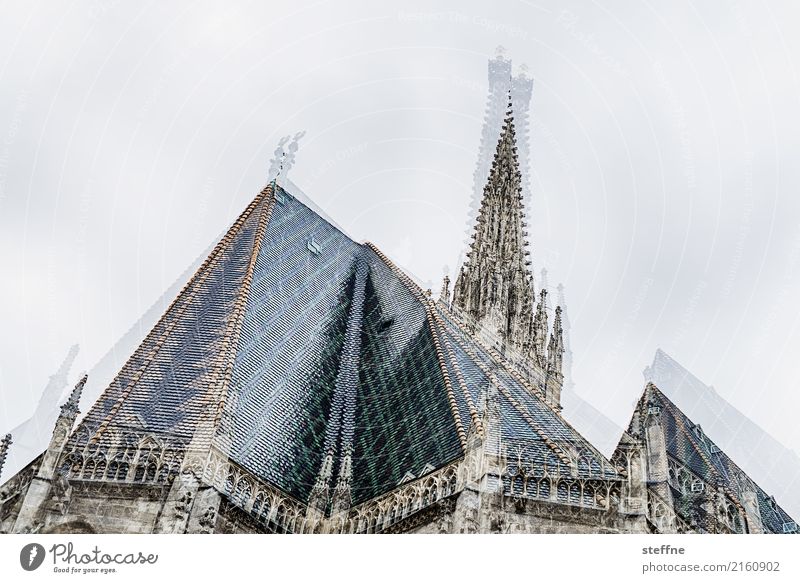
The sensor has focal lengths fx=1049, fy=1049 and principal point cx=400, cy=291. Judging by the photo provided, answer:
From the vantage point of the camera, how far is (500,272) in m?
29.5

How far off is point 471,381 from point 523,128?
185 ft

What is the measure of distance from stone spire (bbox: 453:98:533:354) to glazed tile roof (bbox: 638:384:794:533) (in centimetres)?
666

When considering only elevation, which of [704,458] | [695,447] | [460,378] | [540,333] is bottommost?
[460,378]

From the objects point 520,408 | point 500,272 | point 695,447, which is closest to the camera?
point 520,408

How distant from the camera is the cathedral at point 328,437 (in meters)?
14.3

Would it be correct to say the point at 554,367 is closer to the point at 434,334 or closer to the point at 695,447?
the point at 695,447

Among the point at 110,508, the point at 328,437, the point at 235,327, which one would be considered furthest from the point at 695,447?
the point at 110,508

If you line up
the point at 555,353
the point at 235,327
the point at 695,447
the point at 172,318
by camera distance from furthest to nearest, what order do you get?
the point at 555,353, the point at 695,447, the point at 172,318, the point at 235,327

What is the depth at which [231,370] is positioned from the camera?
1653 cm

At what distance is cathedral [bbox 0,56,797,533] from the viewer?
14.3 metres

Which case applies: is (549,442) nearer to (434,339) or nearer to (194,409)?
(434,339)

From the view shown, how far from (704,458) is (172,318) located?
10.6m

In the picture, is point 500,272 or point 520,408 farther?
point 500,272

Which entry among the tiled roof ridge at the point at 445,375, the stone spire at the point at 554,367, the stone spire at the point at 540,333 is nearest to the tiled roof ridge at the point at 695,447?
the tiled roof ridge at the point at 445,375
